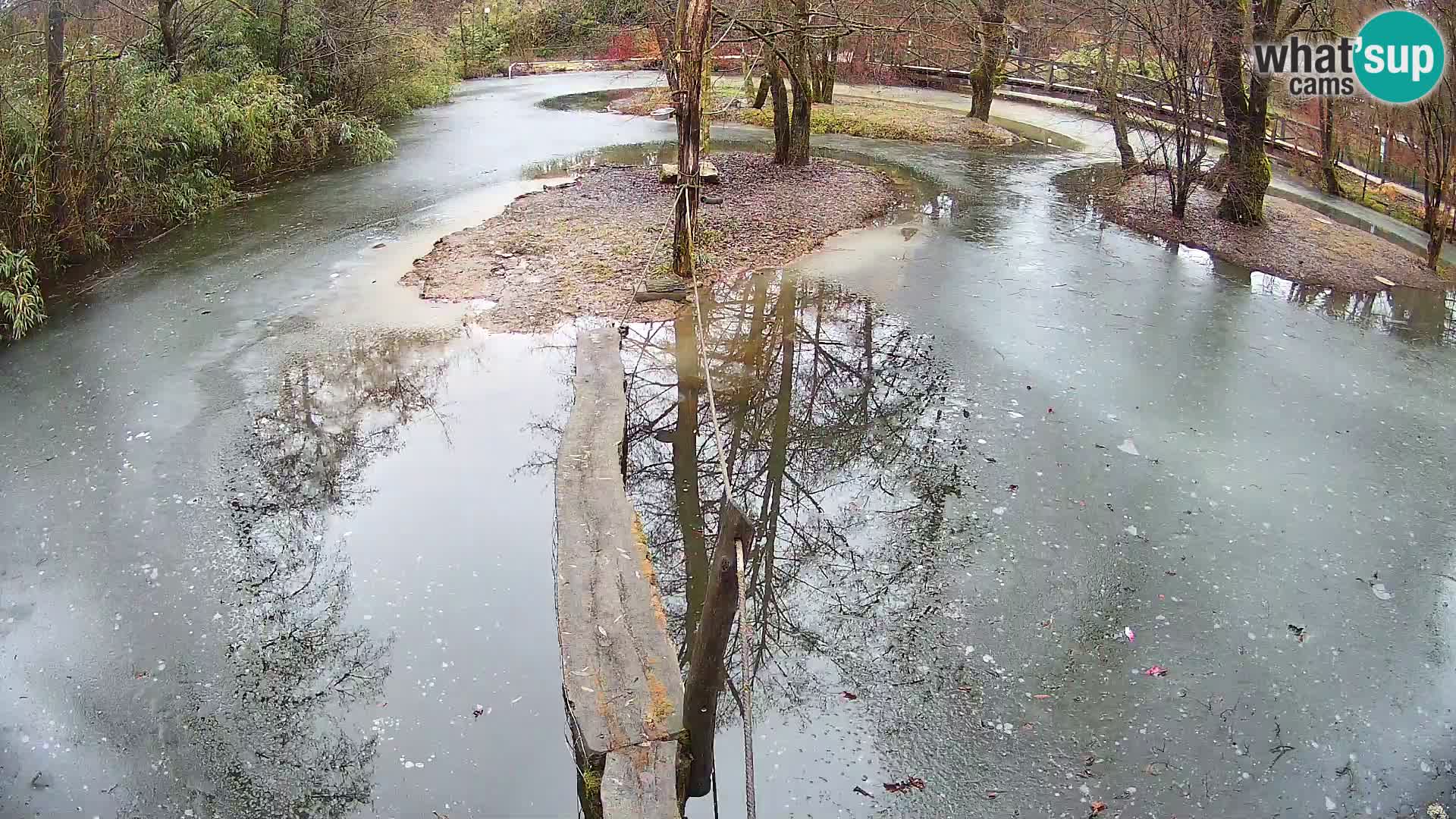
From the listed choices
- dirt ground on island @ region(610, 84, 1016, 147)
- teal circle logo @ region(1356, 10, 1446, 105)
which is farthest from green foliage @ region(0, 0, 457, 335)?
teal circle logo @ region(1356, 10, 1446, 105)

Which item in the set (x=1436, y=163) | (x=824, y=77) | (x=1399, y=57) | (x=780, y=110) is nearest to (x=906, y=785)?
(x=1436, y=163)

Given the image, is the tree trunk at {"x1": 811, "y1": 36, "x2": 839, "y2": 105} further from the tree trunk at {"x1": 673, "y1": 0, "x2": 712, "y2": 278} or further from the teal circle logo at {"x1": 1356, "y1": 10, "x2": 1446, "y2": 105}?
the tree trunk at {"x1": 673, "y1": 0, "x2": 712, "y2": 278}

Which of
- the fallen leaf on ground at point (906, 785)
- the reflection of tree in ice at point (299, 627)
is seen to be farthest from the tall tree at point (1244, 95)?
the fallen leaf on ground at point (906, 785)

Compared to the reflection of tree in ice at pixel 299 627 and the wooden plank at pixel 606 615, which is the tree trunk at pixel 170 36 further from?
the wooden plank at pixel 606 615

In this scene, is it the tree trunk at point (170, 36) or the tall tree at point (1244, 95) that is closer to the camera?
the tall tree at point (1244, 95)

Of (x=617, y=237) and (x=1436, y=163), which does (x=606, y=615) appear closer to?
(x=617, y=237)

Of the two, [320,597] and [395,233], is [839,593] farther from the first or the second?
[395,233]

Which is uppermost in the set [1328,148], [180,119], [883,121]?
[883,121]
